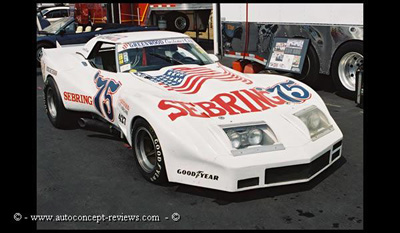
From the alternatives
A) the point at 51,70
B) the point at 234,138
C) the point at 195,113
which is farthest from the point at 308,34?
the point at 234,138

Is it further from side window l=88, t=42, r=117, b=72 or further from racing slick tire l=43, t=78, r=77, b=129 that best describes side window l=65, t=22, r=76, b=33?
side window l=88, t=42, r=117, b=72

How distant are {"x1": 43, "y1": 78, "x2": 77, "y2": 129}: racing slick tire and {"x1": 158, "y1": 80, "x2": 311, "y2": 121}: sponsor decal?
249 cm

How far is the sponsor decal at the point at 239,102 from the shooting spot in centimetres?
435

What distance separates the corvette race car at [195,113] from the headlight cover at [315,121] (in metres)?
0.01

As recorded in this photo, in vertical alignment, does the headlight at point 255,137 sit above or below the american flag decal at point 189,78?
below

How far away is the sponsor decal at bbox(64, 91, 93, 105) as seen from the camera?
5798mm

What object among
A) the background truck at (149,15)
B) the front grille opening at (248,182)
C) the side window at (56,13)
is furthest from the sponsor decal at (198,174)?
the side window at (56,13)

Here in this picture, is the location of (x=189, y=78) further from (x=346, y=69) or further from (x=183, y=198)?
(x=346, y=69)

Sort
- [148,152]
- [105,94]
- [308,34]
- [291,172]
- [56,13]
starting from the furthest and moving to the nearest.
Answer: [56,13] → [308,34] → [105,94] → [148,152] → [291,172]

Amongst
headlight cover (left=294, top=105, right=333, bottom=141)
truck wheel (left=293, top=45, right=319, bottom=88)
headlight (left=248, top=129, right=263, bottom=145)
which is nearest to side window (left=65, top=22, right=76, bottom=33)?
truck wheel (left=293, top=45, right=319, bottom=88)

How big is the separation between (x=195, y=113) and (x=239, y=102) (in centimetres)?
54

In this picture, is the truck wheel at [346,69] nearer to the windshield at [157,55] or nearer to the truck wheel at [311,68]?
the truck wheel at [311,68]

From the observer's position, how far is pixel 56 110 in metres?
6.55

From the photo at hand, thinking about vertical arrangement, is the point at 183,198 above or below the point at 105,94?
below
